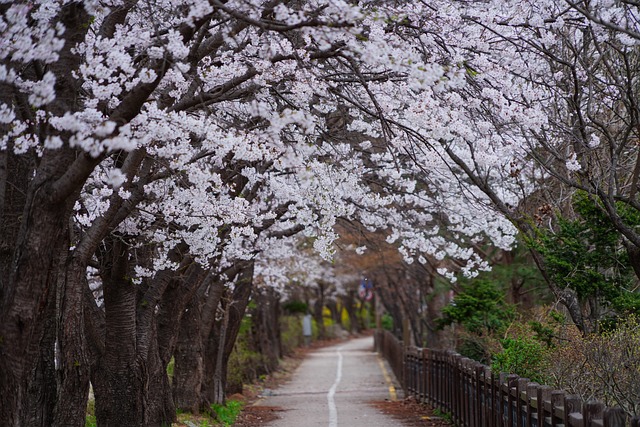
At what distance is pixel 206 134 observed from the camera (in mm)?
8906

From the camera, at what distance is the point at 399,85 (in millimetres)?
10508

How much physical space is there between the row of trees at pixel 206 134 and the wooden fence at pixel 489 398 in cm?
191

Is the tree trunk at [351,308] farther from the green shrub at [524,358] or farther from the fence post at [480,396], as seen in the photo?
the green shrub at [524,358]

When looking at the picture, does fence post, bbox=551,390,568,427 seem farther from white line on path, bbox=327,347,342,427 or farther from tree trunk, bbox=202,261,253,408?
tree trunk, bbox=202,261,253,408

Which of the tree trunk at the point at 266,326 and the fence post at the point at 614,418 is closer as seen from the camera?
the fence post at the point at 614,418

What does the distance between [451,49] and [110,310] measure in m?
5.85

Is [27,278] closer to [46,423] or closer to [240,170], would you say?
[46,423]

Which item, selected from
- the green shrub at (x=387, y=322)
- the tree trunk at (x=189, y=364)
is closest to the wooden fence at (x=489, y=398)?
the tree trunk at (x=189, y=364)

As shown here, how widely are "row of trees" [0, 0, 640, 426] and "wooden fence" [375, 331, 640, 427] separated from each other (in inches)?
75.2

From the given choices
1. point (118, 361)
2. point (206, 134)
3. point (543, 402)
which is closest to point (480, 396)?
point (543, 402)

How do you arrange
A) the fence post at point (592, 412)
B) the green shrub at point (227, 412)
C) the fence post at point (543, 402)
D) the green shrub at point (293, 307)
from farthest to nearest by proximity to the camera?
the green shrub at point (293, 307)
the green shrub at point (227, 412)
the fence post at point (543, 402)
the fence post at point (592, 412)

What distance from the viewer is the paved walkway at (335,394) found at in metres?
17.3

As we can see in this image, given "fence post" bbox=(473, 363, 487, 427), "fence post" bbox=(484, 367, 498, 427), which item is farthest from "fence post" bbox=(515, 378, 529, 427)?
"fence post" bbox=(473, 363, 487, 427)

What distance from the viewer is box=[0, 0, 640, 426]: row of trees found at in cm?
726
